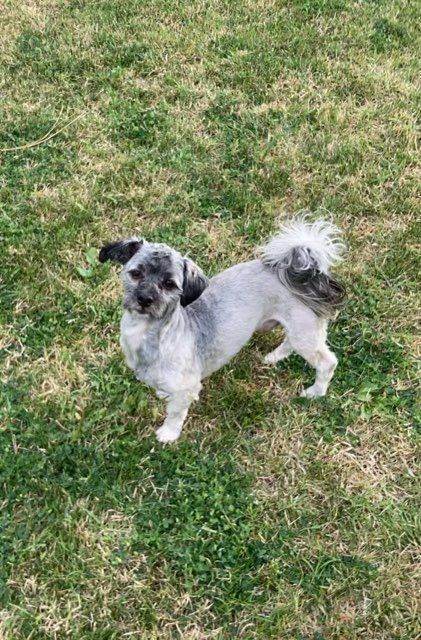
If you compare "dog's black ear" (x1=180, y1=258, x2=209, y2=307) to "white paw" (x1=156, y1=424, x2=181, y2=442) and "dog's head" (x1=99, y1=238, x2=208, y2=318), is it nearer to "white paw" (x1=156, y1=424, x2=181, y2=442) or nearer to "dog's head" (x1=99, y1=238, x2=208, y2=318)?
"dog's head" (x1=99, y1=238, x2=208, y2=318)

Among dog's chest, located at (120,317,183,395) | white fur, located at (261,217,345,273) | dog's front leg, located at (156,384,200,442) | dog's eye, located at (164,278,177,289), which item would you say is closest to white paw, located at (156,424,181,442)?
dog's front leg, located at (156,384,200,442)

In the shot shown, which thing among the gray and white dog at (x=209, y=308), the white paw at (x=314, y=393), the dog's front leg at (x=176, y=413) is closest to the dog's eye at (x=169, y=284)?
the gray and white dog at (x=209, y=308)

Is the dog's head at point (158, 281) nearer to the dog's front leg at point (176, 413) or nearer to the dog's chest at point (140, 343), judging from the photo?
the dog's chest at point (140, 343)

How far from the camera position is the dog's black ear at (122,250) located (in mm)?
3340

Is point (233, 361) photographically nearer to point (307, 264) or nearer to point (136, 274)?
point (307, 264)

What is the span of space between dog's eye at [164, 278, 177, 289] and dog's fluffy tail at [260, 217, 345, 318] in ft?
2.58

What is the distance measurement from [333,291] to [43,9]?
17.8 ft

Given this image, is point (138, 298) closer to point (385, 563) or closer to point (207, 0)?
point (385, 563)

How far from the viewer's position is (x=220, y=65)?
6477 mm

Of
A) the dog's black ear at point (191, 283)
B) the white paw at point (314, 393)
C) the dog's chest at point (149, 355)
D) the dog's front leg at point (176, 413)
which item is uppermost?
the dog's black ear at point (191, 283)

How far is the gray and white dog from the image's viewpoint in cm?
320

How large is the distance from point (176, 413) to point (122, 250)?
1.09 metres

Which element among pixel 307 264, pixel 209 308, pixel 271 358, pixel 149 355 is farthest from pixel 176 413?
pixel 307 264

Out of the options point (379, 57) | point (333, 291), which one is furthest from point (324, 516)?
point (379, 57)
